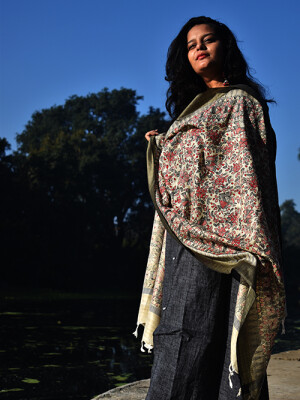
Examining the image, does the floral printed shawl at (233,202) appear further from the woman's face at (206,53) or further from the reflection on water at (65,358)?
the reflection on water at (65,358)

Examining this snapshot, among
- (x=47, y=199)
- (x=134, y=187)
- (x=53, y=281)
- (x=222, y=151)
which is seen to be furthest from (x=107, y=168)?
(x=222, y=151)

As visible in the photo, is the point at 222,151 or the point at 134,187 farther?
the point at 134,187

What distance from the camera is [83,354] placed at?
6359 mm

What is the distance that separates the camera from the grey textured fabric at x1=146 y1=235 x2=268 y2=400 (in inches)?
76.0

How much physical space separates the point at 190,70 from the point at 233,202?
0.66 meters

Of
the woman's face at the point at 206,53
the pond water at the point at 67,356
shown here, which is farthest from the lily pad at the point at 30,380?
the woman's face at the point at 206,53

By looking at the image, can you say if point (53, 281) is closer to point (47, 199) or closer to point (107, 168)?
point (47, 199)

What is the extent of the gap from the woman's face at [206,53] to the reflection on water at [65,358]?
2930 millimetres

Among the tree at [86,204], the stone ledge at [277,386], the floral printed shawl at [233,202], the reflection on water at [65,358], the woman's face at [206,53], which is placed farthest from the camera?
the tree at [86,204]

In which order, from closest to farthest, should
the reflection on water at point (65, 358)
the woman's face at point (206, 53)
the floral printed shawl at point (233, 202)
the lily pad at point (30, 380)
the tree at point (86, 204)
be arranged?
the floral printed shawl at point (233, 202), the woman's face at point (206, 53), the reflection on water at point (65, 358), the lily pad at point (30, 380), the tree at point (86, 204)

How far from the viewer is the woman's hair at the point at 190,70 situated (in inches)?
88.8

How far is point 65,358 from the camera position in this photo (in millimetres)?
6070

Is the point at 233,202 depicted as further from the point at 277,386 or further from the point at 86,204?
the point at 86,204

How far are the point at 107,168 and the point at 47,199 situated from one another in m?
6.37
